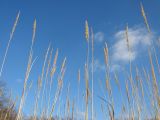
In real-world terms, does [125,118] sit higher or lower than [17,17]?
lower

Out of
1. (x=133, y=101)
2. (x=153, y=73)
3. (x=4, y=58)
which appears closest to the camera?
(x=153, y=73)

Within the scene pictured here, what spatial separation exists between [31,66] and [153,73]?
97 cm

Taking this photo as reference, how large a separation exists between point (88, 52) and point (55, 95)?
523mm

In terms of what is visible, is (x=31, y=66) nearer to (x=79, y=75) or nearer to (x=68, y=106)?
(x=79, y=75)

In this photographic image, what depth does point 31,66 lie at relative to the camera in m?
2.09

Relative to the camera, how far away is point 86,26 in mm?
1762

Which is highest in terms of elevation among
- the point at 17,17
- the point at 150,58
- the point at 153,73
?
the point at 17,17

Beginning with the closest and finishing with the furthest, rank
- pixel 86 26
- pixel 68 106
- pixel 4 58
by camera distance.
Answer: pixel 86 26
pixel 4 58
pixel 68 106

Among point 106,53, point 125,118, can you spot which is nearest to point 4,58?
point 106,53

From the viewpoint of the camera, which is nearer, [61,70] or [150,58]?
[150,58]

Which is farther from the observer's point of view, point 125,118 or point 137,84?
point 125,118

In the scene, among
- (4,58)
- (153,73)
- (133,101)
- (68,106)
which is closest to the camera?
(153,73)

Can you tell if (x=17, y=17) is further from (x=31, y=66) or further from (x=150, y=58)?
(x=150, y=58)

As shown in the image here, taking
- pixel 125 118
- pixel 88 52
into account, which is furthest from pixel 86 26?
pixel 125 118
